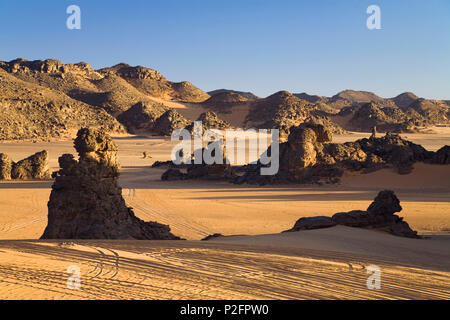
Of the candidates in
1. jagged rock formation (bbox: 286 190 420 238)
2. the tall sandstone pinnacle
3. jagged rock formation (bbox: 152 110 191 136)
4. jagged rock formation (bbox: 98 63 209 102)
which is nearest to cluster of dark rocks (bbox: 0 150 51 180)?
the tall sandstone pinnacle

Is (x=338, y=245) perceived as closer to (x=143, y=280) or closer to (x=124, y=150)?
(x=143, y=280)

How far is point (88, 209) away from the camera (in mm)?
10344

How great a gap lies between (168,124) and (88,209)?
50.8 meters

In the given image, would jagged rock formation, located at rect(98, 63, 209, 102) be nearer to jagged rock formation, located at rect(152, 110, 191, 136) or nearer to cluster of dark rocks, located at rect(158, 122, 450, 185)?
jagged rock formation, located at rect(152, 110, 191, 136)

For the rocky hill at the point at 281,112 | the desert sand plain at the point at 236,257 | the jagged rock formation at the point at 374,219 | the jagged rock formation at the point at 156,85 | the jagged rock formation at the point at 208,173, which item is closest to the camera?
the desert sand plain at the point at 236,257

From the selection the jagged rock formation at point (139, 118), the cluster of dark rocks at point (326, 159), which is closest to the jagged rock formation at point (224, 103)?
the jagged rock formation at point (139, 118)

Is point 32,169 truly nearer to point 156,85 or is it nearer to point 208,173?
point 208,173

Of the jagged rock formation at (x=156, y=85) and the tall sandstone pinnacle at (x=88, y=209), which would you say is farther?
the jagged rock formation at (x=156, y=85)

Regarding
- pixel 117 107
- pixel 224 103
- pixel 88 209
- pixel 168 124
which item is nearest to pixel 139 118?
pixel 168 124

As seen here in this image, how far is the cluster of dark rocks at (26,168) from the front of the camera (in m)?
25.1

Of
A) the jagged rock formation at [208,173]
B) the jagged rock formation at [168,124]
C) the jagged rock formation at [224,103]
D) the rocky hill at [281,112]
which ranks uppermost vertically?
the jagged rock formation at [224,103]

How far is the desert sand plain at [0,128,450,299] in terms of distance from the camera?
503 cm

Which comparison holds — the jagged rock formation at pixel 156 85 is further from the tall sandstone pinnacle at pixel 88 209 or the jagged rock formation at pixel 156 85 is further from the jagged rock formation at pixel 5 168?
the tall sandstone pinnacle at pixel 88 209

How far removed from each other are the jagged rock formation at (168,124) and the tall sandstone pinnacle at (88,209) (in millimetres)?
48886
